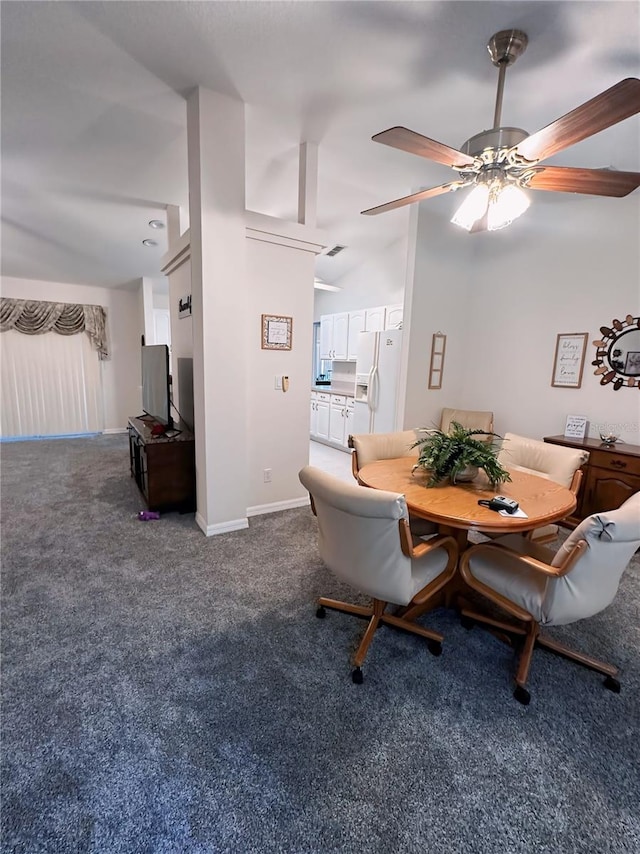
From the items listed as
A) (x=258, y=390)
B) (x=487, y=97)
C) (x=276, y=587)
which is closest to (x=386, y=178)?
(x=487, y=97)

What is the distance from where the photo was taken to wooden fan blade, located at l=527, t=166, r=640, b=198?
174cm

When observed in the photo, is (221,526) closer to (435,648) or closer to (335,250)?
(435,648)

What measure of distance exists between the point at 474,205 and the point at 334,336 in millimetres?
4821

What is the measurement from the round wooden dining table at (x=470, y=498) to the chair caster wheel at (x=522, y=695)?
2.10 feet

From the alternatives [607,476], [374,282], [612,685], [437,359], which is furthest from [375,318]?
[612,685]

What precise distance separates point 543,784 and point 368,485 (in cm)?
127

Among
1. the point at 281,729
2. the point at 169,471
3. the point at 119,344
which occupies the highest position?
the point at 119,344

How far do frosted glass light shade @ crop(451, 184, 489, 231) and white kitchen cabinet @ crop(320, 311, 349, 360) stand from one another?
4.34m

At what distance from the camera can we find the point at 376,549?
4.98ft

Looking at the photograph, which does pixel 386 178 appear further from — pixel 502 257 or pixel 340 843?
pixel 340 843

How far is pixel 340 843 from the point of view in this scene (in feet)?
3.55

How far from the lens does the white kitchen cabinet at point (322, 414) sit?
618 cm

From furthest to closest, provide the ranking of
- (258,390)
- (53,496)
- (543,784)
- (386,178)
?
(53,496), (386,178), (258,390), (543,784)

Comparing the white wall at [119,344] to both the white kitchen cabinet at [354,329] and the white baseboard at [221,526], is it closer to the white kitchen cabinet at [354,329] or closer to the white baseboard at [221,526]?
the white kitchen cabinet at [354,329]
